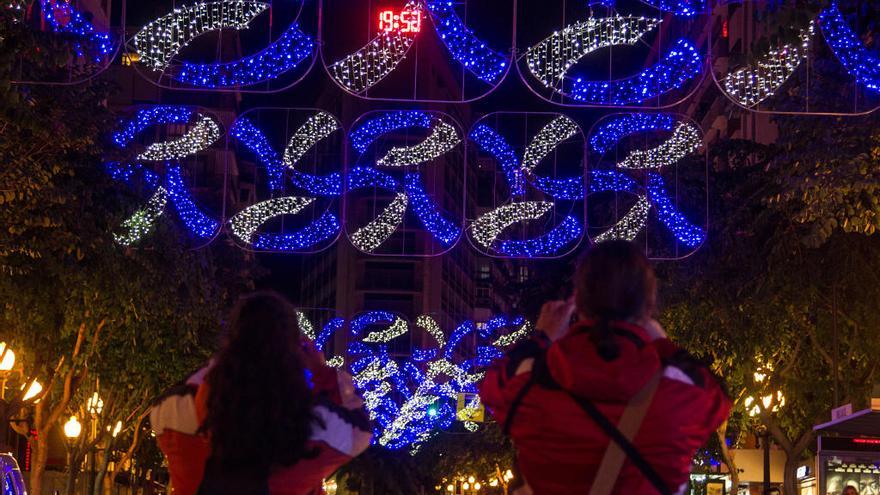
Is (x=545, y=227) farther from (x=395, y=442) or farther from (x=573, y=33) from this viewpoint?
(x=395, y=442)

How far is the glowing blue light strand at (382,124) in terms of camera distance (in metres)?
16.9

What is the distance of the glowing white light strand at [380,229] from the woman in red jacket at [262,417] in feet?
40.7

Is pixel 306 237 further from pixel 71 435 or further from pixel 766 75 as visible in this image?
pixel 71 435

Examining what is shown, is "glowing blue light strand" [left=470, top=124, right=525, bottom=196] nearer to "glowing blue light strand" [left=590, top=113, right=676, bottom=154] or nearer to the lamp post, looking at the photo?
"glowing blue light strand" [left=590, top=113, right=676, bottom=154]

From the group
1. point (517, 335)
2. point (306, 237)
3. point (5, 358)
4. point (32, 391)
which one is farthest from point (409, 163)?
point (517, 335)

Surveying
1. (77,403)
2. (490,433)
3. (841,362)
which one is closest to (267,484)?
(841,362)

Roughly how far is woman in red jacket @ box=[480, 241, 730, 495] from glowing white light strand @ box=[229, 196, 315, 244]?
13.0 m

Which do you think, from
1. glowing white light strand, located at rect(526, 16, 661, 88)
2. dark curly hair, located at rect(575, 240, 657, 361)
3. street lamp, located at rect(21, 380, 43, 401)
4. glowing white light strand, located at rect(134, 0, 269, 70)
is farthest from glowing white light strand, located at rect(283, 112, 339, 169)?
dark curly hair, located at rect(575, 240, 657, 361)

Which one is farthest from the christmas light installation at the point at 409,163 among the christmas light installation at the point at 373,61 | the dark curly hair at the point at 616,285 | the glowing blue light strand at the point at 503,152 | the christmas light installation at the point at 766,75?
the dark curly hair at the point at 616,285

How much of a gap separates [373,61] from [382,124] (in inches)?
147

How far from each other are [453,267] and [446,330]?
7.38 meters

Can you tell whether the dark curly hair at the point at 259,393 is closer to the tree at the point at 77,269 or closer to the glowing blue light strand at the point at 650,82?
the tree at the point at 77,269

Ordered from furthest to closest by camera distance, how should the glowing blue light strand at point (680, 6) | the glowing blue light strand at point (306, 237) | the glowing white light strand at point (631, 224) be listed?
the glowing white light strand at point (631, 224) < the glowing blue light strand at point (306, 237) < the glowing blue light strand at point (680, 6)

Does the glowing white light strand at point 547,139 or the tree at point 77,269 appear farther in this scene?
the glowing white light strand at point 547,139
